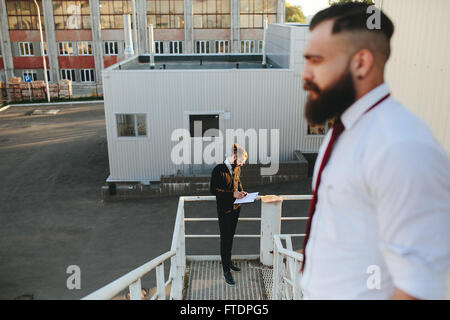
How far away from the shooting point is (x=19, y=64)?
133 ft

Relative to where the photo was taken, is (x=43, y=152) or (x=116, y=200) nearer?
(x=116, y=200)

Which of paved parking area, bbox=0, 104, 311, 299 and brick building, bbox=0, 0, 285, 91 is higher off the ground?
brick building, bbox=0, 0, 285, 91

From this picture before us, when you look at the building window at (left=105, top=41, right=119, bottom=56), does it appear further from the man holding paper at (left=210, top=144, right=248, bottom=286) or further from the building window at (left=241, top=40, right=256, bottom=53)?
the man holding paper at (left=210, top=144, right=248, bottom=286)

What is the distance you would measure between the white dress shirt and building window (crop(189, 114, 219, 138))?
12342 mm

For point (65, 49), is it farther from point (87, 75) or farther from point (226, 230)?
point (226, 230)

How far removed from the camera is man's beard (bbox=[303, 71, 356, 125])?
4.00ft

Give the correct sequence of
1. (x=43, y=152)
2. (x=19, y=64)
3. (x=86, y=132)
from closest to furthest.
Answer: (x=43, y=152), (x=86, y=132), (x=19, y=64)

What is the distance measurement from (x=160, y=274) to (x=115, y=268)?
18.8ft

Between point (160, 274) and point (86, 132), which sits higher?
point (160, 274)

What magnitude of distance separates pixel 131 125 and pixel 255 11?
3049 cm

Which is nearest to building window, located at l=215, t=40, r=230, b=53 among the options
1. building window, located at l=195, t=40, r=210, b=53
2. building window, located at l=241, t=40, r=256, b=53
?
building window, located at l=195, t=40, r=210, b=53

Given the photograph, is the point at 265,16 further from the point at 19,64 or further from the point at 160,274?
the point at 160,274

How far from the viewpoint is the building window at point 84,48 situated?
132 feet
